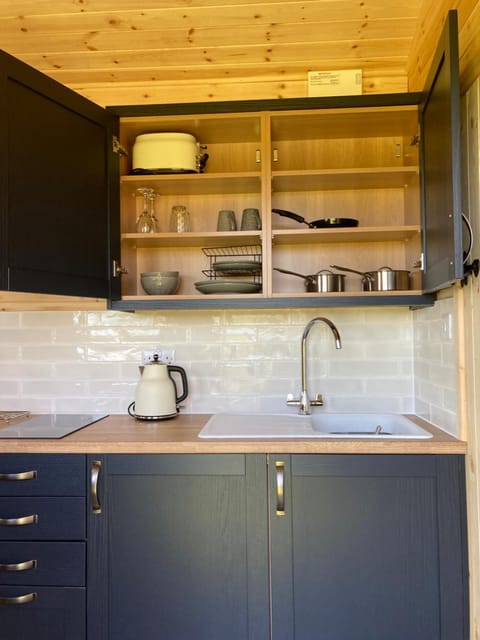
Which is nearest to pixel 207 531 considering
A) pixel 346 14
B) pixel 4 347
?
pixel 4 347

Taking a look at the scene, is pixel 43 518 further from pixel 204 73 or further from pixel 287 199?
pixel 204 73

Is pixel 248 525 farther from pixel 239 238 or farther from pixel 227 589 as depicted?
pixel 239 238

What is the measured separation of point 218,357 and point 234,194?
79 centimetres

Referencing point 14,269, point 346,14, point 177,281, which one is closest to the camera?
point 14,269

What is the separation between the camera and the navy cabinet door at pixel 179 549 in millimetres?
1469

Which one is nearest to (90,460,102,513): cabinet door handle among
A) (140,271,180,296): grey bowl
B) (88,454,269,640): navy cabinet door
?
(88,454,269,640): navy cabinet door

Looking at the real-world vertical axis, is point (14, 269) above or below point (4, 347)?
above

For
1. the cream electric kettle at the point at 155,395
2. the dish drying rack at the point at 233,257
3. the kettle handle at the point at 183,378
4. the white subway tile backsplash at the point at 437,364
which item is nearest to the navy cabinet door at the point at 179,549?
the cream electric kettle at the point at 155,395

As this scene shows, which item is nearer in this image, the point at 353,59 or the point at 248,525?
the point at 248,525

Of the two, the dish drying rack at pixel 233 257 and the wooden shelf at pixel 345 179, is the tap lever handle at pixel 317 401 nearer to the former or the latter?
the dish drying rack at pixel 233 257

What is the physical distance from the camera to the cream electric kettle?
1855mm

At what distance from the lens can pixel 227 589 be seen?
1.47 m

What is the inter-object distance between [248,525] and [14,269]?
3.83 ft

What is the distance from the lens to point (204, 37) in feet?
5.91
